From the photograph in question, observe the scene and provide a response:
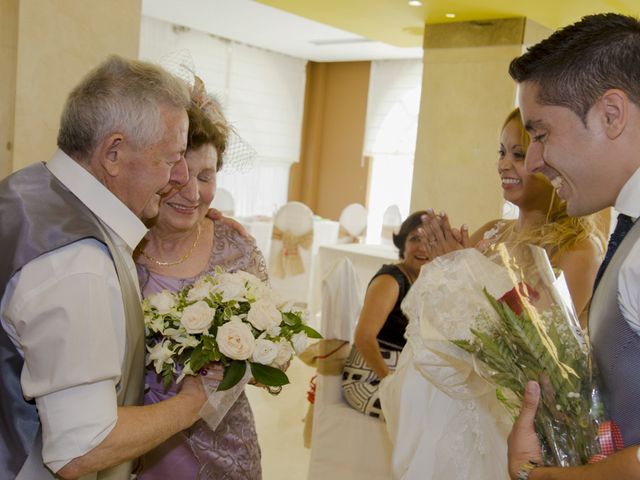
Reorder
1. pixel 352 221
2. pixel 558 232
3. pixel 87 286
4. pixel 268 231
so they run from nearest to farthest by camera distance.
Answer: pixel 87 286, pixel 558 232, pixel 268 231, pixel 352 221

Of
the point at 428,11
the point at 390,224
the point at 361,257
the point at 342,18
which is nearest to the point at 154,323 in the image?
the point at 361,257

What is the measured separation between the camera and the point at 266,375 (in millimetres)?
1694

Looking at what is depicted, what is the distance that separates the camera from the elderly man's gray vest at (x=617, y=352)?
1.22 meters

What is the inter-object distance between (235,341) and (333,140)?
1084 cm

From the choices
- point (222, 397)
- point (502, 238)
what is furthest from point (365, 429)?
point (222, 397)

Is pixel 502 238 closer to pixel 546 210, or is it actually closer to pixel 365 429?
pixel 546 210

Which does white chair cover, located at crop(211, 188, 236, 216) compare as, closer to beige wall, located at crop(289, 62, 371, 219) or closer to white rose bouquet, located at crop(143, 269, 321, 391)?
beige wall, located at crop(289, 62, 371, 219)

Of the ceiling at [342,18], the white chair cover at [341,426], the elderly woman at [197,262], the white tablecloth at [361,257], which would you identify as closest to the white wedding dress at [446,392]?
the elderly woman at [197,262]

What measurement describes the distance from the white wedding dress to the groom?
36 cm

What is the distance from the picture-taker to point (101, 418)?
129cm

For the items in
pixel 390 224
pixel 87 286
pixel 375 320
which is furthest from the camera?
pixel 390 224

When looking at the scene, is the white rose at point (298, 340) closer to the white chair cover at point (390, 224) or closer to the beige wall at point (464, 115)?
the beige wall at point (464, 115)

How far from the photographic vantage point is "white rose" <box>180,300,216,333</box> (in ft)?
5.37

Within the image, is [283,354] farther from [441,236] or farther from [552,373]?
[441,236]
